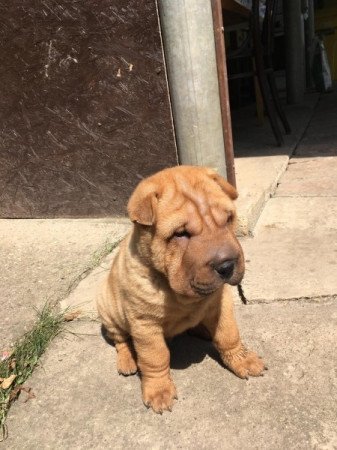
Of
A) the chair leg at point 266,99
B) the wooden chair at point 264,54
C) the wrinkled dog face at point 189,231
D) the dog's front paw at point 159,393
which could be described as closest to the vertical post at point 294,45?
the wooden chair at point 264,54

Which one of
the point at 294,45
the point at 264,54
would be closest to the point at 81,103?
the point at 264,54

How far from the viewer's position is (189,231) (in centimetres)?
201

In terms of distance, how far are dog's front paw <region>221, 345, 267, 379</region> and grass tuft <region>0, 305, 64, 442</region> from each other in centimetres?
119

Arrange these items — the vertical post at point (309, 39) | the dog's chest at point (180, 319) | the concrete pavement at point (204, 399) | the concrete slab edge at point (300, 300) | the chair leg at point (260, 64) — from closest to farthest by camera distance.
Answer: the concrete pavement at point (204, 399) < the dog's chest at point (180, 319) < the concrete slab edge at point (300, 300) < the chair leg at point (260, 64) < the vertical post at point (309, 39)

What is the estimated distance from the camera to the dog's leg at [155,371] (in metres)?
2.31

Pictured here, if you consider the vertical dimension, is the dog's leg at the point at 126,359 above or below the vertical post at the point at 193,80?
below

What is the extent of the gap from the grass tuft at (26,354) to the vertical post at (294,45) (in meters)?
7.50

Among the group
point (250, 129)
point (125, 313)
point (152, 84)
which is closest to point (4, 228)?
point (152, 84)

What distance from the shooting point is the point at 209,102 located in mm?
3633

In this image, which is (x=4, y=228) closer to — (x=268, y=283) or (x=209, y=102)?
(x=209, y=102)

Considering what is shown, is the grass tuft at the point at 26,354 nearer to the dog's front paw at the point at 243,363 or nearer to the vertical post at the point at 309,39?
the dog's front paw at the point at 243,363

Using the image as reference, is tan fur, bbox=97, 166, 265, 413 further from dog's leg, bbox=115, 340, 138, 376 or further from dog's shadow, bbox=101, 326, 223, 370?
dog's shadow, bbox=101, 326, 223, 370

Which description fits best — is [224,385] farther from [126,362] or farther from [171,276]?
[171,276]

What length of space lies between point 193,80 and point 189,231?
1.95m
